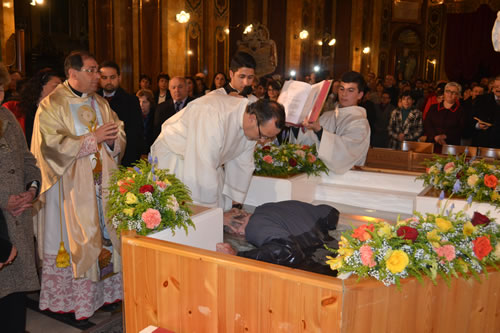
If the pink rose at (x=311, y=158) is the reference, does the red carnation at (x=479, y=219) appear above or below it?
above

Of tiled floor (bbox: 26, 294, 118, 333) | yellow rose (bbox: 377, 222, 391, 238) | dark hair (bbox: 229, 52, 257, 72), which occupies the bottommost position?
tiled floor (bbox: 26, 294, 118, 333)

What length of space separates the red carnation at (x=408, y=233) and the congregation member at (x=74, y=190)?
7.37ft

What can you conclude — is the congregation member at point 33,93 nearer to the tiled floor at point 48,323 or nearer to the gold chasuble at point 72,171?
the gold chasuble at point 72,171

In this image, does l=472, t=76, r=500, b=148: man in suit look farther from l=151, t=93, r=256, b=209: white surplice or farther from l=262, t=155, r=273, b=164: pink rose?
l=151, t=93, r=256, b=209: white surplice

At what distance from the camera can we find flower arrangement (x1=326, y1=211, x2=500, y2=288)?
1.98m

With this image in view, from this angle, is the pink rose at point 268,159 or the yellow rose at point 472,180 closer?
the yellow rose at point 472,180

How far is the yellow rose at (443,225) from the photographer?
2219 millimetres

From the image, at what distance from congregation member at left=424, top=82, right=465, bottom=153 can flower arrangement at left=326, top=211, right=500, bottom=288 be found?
5.08 metres

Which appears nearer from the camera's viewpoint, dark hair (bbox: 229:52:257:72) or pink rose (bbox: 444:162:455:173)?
pink rose (bbox: 444:162:455:173)

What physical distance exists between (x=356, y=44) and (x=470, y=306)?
1777cm

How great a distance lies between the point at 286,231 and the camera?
3158 millimetres

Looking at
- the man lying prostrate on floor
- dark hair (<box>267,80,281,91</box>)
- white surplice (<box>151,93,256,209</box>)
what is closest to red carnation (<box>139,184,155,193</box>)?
the man lying prostrate on floor

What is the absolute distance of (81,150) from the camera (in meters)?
3.54

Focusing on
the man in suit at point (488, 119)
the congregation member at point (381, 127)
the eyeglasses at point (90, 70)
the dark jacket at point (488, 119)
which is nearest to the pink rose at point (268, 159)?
the eyeglasses at point (90, 70)
